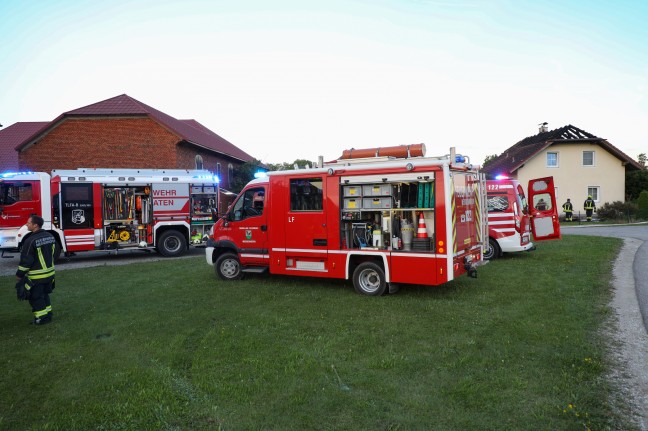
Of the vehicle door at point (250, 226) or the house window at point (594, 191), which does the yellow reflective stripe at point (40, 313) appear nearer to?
the vehicle door at point (250, 226)

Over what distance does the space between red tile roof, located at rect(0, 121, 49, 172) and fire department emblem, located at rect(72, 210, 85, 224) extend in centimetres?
2288

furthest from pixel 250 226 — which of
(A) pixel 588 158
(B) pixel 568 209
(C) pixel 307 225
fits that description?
(A) pixel 588 158

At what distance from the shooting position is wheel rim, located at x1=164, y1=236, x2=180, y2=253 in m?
16.3

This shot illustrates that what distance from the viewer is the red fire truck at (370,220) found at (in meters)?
8.10

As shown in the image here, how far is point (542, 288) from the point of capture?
29.5 feet

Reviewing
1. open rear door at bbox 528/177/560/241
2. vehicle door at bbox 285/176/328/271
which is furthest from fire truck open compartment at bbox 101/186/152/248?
open rear door at bbox 528/177/560/241

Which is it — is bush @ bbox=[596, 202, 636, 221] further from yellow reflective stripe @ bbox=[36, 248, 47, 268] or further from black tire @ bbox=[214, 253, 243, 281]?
yellow reflective stripe @ bbox=[36, 248, 47, 268]

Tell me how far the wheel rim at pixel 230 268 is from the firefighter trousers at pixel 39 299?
4.05 meters

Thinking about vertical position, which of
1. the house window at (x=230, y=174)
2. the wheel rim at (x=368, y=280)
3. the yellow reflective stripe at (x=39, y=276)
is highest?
the house window at (x=230, y=174)

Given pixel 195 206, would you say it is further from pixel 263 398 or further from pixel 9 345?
pixel 263 398

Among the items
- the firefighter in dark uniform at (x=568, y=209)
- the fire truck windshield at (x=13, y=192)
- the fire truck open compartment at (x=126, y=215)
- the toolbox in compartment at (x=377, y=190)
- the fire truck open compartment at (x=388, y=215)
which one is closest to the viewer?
the fire truck open compartment at (x=388, y=215)

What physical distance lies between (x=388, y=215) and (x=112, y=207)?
35.9 ft

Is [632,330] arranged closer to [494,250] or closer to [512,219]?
[512,219]

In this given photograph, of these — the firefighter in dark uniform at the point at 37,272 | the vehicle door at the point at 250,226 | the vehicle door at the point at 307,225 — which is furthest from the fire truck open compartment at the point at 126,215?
the firefighter in dark uniform at the point at 37,272
